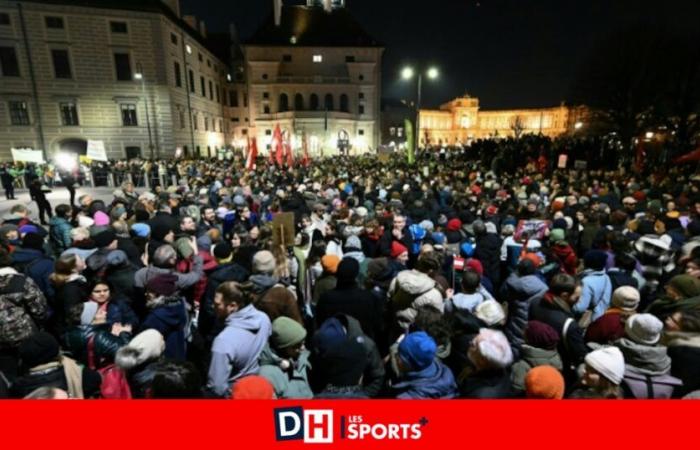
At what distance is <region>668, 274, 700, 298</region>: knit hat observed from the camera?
3.56 m

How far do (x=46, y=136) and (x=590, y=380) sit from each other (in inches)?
1558

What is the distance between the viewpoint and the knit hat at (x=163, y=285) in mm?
3510

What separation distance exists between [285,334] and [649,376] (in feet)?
8.71

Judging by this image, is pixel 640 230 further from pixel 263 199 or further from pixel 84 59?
→ pixel 84 59

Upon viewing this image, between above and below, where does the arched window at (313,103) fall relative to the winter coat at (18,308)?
above

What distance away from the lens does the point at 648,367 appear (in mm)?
2652

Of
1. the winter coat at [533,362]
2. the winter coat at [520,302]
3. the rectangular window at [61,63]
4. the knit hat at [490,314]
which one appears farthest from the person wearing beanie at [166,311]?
the rectangular window at [61,63]

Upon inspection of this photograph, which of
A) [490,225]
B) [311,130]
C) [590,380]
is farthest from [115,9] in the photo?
[590,380]

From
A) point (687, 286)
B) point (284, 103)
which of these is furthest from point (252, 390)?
point (284, 103)

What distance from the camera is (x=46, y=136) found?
1217 inches

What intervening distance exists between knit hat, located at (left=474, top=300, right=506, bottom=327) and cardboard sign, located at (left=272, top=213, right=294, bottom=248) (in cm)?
294

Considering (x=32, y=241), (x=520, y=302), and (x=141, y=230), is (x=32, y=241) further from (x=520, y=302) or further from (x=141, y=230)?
(x=520, y=302)

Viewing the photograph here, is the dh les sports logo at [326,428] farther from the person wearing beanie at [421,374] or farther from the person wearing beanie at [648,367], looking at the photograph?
the person wearing beanie at [648,367]

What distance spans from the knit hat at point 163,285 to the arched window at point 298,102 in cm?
5260
